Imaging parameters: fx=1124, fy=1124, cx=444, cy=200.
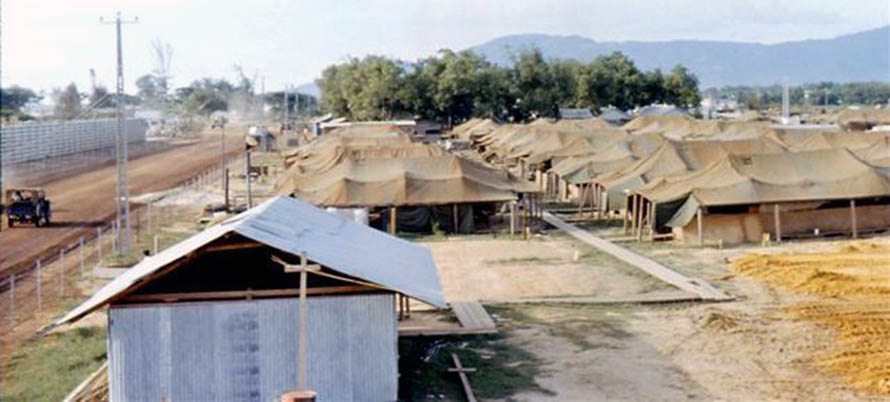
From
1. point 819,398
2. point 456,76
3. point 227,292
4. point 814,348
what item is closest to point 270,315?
point 227,292

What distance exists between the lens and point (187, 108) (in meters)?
147

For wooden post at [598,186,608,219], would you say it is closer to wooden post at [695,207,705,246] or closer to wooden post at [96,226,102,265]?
wooden post at [695,207,705,246]

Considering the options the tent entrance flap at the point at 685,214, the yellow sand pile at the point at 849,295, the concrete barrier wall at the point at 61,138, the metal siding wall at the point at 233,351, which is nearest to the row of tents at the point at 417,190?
the tent entrance flap at the point at 685,214

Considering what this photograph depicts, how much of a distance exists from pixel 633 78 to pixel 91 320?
8333cm

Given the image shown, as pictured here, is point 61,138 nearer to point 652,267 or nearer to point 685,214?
point 685,214

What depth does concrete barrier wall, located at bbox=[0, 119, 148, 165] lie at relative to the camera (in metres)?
53.3

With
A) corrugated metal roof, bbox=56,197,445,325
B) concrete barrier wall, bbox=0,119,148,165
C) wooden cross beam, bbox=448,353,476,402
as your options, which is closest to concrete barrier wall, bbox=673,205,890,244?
corrugated metal roof, bbox=56,197,445,325

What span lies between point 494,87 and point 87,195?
4858cm

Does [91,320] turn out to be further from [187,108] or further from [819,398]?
[187,108]

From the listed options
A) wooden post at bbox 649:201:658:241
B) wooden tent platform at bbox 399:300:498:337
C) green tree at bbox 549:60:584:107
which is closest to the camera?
wooden tent platform at bbox 399:300:498:337

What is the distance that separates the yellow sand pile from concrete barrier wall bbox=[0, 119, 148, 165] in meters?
32.3

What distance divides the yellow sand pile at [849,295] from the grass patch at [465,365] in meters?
4.89

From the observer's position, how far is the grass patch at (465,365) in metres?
16.4

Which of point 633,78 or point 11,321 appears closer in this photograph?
point 11,321
